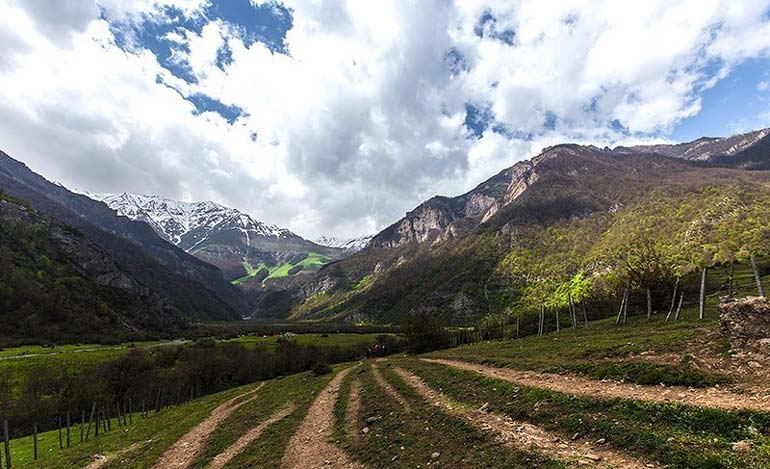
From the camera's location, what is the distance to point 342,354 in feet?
335

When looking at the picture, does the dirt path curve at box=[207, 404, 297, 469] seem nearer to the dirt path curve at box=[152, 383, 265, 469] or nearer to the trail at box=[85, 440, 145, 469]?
the dirt path curve at box=[152, 383, 265, 469]

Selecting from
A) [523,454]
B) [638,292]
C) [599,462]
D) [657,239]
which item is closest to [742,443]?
[599,462]

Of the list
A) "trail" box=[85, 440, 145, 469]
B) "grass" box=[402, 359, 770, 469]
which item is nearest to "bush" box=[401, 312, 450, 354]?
"trail" box=[85, 440, 145, 469]

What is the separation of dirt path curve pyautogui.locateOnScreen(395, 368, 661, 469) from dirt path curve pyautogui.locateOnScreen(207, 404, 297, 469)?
13823 millimetres

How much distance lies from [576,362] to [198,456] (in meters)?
26.5

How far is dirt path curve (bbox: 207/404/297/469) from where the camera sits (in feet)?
70.5

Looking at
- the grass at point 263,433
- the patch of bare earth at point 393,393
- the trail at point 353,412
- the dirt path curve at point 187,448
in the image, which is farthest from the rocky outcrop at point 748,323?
the dirt path curve at point 187,448

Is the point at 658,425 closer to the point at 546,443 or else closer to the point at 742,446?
the point at 742,446

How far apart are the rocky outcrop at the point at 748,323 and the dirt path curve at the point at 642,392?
6459 mm

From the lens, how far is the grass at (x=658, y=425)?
10.0 m

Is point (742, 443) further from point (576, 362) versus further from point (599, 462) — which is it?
point (576, 362)

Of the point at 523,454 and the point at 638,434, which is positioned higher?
the point at 638,434

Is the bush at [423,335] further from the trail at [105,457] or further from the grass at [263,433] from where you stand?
the trail at [105,457]

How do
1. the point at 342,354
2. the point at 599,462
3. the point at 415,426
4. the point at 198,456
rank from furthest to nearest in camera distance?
the point at 342,354 → the point at 198,456 → the point at 415,426 → the point at 599,462
